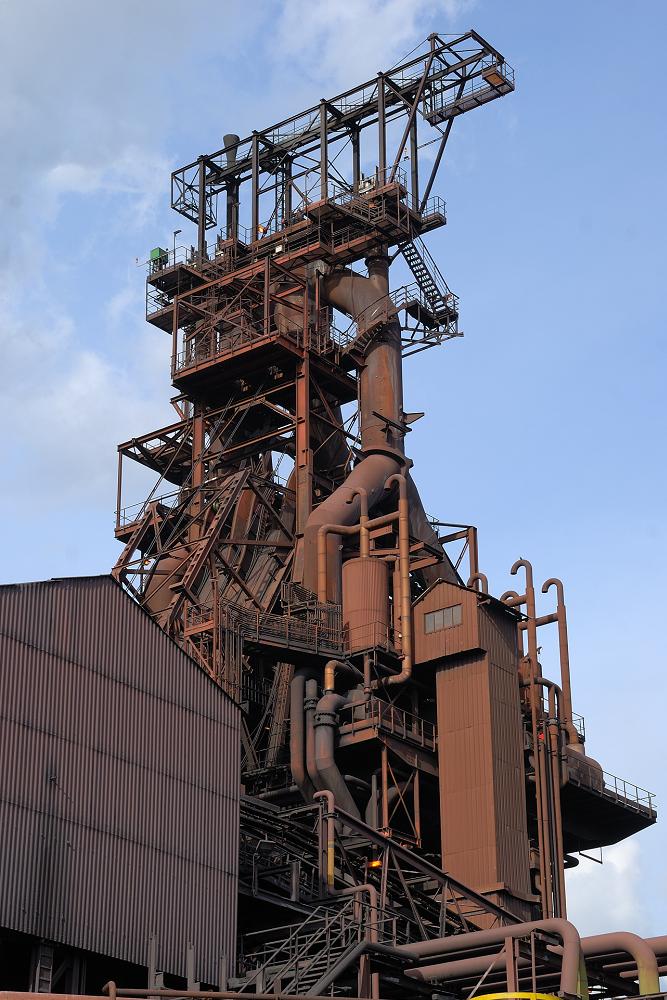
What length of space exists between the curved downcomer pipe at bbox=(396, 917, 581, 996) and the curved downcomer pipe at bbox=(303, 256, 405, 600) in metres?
18.2

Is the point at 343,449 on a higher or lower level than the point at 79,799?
higher

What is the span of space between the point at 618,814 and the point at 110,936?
28486mm

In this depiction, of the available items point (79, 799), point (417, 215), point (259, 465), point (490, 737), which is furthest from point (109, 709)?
point (417, 215)

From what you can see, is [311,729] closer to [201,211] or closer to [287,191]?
[287,191]

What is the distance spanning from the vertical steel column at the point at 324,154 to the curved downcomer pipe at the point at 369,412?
10.4 feet

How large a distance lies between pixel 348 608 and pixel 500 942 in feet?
62.2

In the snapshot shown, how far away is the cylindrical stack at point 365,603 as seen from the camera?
5456 cm

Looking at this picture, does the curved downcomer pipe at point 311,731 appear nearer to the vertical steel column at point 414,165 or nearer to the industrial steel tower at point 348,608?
the industrial steel tower at point 348,608

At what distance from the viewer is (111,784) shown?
37.2m

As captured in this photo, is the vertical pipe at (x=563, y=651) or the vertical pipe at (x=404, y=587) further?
the vertical pipe at (x=563, y=651)

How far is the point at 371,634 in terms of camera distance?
54469 millimetres

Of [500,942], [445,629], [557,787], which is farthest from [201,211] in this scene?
[500,942]

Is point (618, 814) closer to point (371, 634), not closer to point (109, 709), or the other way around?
point (371, 634)

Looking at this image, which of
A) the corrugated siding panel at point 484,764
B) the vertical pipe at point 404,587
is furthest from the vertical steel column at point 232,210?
the corrugated siding panel at point 484,764
